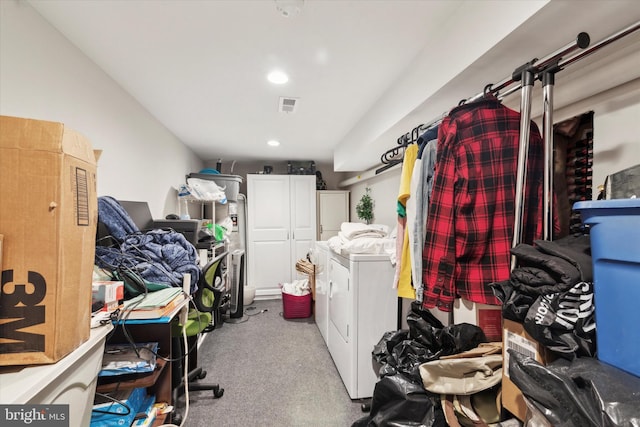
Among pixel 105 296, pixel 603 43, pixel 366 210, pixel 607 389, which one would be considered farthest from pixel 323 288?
pixel 603 43

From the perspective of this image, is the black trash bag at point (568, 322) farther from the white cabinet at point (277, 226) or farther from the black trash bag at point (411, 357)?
the white cabinet at point (277, 226)

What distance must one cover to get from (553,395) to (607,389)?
0.32ft

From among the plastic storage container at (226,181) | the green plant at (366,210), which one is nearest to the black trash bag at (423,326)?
→ the green plant at (366,210)

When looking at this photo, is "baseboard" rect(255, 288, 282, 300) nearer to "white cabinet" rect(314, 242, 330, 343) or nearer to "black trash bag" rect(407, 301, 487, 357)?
"white cabinet" rect(314, 242, 330, 343)

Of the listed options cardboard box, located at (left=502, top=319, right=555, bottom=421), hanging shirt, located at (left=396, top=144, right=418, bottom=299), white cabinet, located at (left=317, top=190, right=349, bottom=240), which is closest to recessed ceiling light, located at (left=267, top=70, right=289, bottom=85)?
hanging shirt, located at (left=396, top=144, right=418, bottom=299)

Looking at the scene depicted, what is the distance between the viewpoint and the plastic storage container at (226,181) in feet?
11.6

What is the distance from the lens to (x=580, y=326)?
650mm

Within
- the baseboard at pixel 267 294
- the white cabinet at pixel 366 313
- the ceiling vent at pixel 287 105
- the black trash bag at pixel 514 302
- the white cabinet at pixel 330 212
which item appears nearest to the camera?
the black trash bag at pixel 514 302

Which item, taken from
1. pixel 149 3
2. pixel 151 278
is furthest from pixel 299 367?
pixel 149 3

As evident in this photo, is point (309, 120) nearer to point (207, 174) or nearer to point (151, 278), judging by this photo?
point (207, 174)

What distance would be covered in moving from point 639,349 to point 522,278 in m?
0.26

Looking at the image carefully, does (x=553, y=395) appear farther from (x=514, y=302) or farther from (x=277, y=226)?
(x=277, y=226)

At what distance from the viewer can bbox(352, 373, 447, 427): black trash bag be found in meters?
1.08

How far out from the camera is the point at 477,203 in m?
1.09
